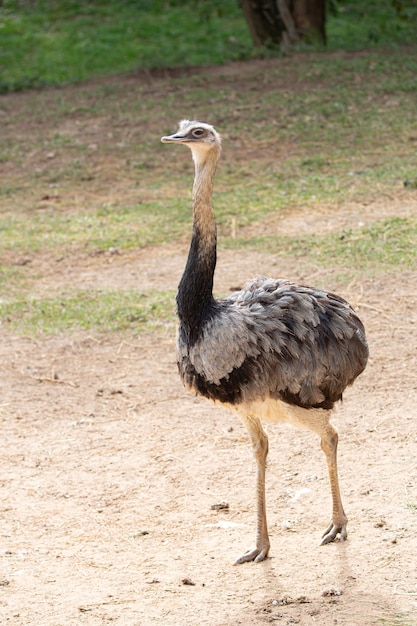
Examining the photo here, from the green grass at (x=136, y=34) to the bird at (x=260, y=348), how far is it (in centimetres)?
1054

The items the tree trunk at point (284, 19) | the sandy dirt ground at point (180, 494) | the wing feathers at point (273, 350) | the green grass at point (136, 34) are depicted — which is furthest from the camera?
the green grass at point (136, 34)

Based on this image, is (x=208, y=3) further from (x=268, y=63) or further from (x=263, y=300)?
(x=263, y=300)

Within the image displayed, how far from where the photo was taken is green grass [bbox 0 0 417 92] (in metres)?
15.6

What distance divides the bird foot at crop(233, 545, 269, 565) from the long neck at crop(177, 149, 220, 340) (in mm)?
1066

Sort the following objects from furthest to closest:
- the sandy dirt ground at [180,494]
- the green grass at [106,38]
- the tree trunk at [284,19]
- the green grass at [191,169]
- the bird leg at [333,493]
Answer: the green grass at [106,38]
the tree trunk at [284,19]
the green grass at [191,169]
the bird leg at [333,493]
the sandy dirt ground at [180,494]

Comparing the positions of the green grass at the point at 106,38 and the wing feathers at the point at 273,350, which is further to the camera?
the green grass at the point at 106,38

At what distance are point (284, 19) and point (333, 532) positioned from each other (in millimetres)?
11616

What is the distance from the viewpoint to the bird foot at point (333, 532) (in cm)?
483

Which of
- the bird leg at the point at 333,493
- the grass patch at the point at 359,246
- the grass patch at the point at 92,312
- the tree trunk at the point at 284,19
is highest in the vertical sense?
the tree trunk at the point at 284,19

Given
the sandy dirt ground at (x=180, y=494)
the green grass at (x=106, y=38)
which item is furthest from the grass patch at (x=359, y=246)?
the green grass at (x=106, y=38)

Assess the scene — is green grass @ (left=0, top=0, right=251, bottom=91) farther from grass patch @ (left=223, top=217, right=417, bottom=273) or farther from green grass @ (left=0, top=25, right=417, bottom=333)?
grass patch @ (left=223, top=217, right=417, bottom=273)

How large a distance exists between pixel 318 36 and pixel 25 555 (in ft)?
38.6

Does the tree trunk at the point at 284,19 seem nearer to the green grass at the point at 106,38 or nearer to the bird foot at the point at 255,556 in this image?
the green grass at the point at 106,38

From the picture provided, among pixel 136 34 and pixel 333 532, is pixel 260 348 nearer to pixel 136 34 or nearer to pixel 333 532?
pixel 333 532
